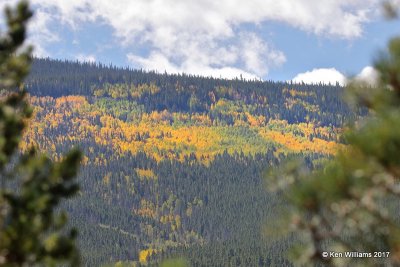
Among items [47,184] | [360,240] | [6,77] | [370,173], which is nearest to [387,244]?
[360,240]

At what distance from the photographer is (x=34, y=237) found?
17203 millimetres

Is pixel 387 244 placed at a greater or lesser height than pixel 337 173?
lesser

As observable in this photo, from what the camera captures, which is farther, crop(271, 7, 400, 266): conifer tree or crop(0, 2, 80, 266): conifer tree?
crop(0, 2, 80, 266): conifer tree

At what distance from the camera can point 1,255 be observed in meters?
16.9

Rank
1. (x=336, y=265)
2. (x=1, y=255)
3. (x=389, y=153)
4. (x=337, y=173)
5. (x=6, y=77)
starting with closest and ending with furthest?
(x=389, y=153), (x=337, y=173), (x=336, y=265), (x=1, y=255), (x=6, y=77)

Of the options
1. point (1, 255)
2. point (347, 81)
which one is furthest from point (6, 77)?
point (347, 81)

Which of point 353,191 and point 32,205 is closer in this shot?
point 353,191

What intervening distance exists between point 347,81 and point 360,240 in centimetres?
327

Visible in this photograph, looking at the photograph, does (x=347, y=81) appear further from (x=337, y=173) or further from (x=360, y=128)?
(x=337, y=173)

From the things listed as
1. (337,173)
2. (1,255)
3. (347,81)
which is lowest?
(1,255)

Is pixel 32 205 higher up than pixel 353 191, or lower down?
lower down

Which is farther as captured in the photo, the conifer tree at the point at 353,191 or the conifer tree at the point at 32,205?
the conifer tree at the point at 32,205

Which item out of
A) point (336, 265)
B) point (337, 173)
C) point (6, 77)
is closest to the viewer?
point (337, 173)

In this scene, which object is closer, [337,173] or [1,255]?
[337,173]
